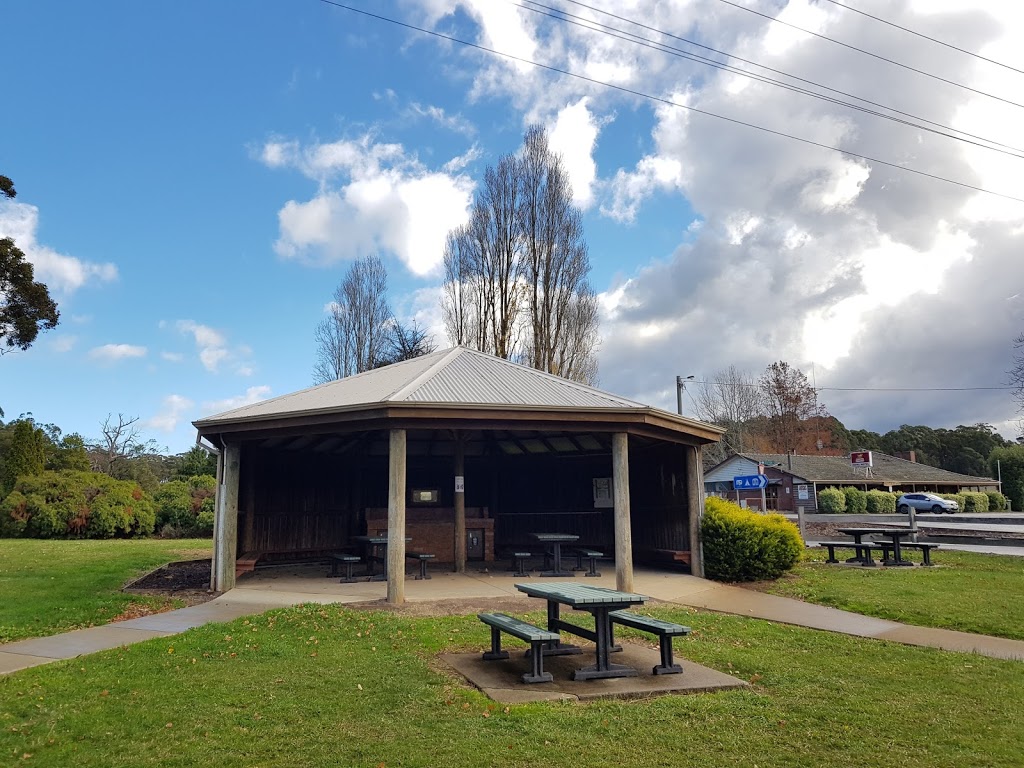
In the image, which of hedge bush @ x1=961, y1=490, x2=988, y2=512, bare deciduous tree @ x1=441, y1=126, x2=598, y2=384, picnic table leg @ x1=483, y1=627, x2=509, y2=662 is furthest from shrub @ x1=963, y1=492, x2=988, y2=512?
picnic table leg @ x1=483, y1=627, x2=509, y2=662

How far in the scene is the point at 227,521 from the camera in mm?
11570

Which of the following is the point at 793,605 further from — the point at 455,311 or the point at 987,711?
the point at 455,311

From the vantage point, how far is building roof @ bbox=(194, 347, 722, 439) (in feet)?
34.4

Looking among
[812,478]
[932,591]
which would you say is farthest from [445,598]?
[812,478]

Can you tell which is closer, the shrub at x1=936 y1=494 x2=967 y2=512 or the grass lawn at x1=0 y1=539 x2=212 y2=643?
the grass lawn at x1=0 y1=539 x2=212 y2=643

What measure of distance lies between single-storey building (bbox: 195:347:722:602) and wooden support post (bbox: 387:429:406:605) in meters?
0.02

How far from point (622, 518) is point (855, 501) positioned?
102ft

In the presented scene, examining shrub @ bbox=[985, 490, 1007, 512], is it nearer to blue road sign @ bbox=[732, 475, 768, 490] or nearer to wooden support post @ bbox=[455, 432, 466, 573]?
blue road sign @ bbox=[732, 475, 768, 490]

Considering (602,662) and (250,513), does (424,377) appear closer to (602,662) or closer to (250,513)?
(250,513)

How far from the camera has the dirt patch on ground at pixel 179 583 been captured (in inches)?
444

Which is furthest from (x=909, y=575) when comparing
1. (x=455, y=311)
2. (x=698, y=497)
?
(x=455, y=311)

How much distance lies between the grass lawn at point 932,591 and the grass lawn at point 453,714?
6.41ft

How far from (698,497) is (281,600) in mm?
7306

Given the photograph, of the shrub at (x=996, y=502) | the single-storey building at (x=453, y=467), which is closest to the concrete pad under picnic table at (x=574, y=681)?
the single-storey building at (x=453, y=467)
